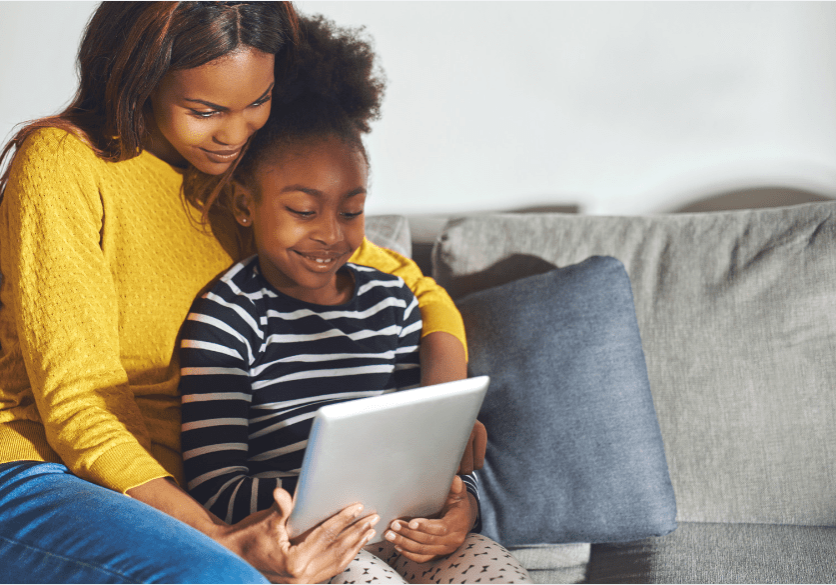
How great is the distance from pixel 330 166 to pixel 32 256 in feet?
1.30

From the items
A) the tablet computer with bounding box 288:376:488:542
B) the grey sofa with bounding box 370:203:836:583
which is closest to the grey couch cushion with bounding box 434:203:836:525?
the grey sofa with bounding box 370:203:836:583

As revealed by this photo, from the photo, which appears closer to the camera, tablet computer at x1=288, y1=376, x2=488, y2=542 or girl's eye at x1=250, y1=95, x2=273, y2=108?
tablet computer at x1=288, y1=376, x2=488, y2=542

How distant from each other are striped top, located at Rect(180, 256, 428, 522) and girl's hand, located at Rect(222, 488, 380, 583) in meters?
0.09

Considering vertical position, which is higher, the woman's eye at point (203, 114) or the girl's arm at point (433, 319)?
the woman's eye at point (203, 114)

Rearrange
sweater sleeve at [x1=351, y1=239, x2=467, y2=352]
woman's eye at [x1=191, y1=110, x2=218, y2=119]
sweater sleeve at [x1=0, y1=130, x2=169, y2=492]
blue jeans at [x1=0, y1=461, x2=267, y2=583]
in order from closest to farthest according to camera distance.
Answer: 1. blue jeans at [x1=0, y1=461, x2=267, y2=583]
2. sweater sleeve at [x1=0, y1=130, x2=169, y2=492]
3. woman's eye at [x1=191, y1=110, x2=218, y2=119]
4. sweater sleeve at [x1=351, y1=239, x2=467, y2=352]

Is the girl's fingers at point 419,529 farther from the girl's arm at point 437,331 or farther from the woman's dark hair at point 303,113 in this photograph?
the woman's dark hair at point 303,113

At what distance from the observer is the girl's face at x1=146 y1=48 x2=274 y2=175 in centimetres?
81

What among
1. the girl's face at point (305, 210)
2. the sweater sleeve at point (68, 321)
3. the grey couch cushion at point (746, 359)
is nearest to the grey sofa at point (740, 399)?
the grey couch cushion at point (746, 359)

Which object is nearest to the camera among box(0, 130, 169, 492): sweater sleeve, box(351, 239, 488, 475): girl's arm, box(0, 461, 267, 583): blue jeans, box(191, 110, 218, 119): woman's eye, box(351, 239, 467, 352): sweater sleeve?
box(0, 461, 267, 583): blue jeans

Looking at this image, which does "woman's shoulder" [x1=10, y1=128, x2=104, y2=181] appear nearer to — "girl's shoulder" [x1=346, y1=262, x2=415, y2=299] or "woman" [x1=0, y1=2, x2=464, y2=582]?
"woman" [x1=0, y1=2, x2=464, y2=582]

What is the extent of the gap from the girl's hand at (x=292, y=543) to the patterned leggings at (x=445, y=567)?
62 millimetres

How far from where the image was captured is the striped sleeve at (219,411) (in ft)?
2.60

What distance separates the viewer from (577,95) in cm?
136

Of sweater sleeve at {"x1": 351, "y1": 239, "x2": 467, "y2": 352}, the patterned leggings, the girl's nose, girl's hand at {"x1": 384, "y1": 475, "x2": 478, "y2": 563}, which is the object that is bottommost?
the patterned leggings
